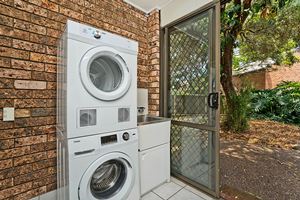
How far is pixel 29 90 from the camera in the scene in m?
1.53

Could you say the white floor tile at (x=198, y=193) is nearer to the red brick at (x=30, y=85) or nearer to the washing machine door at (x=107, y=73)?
the washing machine door at (x=107, y=73)

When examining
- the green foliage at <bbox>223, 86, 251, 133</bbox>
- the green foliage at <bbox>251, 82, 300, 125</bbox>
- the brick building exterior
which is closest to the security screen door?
the green foliage at <bbox>223, 86, 251, 133</bbox>

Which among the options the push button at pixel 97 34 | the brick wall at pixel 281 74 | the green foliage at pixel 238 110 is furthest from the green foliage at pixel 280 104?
the push button at pixel 97 34

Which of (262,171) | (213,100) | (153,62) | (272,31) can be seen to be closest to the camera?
(213,100)

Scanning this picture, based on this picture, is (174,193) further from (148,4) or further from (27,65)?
(148,4)

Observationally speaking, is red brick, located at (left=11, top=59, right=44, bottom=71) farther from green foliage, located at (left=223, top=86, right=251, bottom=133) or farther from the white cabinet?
green foliage, located at (left=223, top=86, right=251, bottom=133)

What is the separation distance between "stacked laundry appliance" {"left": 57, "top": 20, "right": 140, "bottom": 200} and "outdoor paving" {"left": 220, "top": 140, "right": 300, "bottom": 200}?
145 centimetres

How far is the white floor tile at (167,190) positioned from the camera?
6.22 ft

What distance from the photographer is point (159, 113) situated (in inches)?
96.7

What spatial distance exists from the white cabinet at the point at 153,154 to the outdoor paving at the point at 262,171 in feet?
2.76

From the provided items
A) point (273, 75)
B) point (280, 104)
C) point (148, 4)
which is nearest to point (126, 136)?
point (148, 4)

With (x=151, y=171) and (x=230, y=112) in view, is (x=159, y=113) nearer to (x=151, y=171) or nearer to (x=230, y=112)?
(x=151, y=171)

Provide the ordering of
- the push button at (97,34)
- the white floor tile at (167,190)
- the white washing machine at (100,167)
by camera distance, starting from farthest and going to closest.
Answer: the white floor tile at (167,190) < the push button at (97,34) < the white washing machine at (100,167)

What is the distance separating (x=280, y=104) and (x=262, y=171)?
16.1 ft
